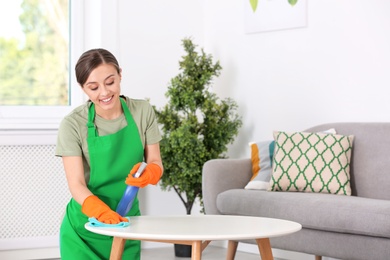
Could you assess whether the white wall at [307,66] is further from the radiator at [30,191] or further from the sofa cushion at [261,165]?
the radiator at [30,191]

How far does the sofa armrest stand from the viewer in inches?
165

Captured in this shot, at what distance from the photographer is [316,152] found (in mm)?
4090

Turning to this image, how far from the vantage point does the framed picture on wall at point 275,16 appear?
15.4ft

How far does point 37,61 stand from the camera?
5.13 m

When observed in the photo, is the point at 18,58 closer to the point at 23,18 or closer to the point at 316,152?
the point at 23,18

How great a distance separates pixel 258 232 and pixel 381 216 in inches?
46.1

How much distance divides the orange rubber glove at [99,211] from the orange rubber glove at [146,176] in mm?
116

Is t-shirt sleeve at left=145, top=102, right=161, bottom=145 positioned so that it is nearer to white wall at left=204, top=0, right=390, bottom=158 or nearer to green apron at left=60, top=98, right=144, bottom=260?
green apron at left=60, top=98, right=144, bottom=260

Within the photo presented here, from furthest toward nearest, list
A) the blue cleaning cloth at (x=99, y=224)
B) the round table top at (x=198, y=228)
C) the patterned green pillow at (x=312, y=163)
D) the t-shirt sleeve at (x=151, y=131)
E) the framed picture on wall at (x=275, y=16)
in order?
the framed picture on wall at (x=275, y=16), the patterned green pillow at (x=312, y=163), the t-shirt sleeve at (x=151, y=131), the blue cleaning cloth at (x=99, y=224), the round table top at (x=198, y=228)

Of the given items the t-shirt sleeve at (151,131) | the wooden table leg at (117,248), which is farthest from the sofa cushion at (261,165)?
the wooden table leg at (117,248)

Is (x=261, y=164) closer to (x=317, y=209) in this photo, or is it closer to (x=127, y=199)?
(x=317, y=209)

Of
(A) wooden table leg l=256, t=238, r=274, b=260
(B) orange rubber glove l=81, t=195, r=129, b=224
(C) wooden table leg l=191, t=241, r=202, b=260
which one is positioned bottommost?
(A) wooden table leg l=256, t=238, r=274, b=260

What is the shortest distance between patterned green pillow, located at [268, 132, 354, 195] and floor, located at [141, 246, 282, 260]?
2.69 feet

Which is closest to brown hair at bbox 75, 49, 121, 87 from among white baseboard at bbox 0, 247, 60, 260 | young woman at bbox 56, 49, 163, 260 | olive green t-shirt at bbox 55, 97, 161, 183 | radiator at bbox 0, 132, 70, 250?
young woman at bbox 56, 49, 163, 260
